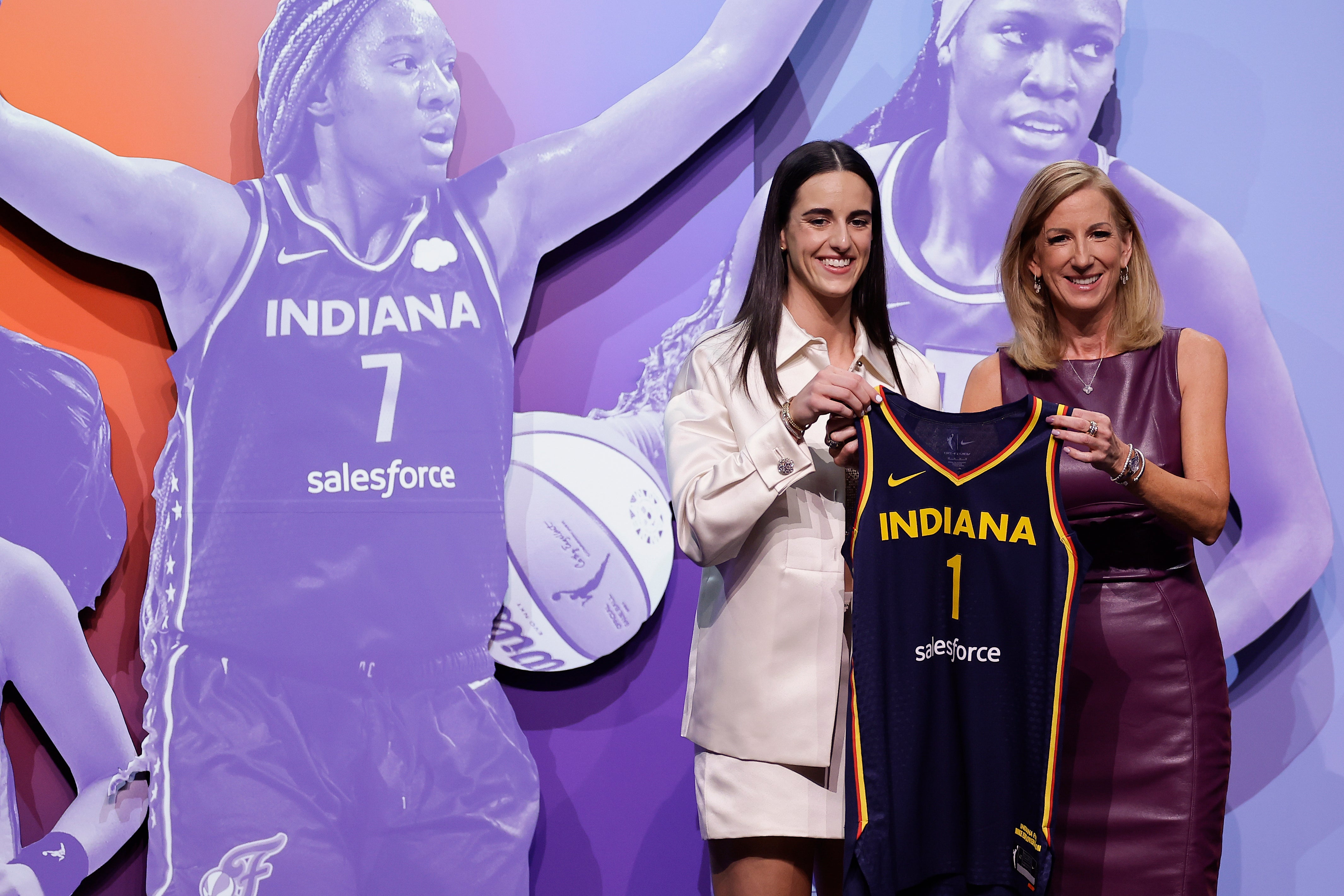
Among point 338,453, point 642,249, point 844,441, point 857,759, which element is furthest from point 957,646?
point 338,453

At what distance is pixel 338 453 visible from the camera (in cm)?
240

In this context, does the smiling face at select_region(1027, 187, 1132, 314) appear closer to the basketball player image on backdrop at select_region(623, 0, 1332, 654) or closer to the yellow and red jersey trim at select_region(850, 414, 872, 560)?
the yellow and red jersey trim at select_region(850, 414, 872, 560)

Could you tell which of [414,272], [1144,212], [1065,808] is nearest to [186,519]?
[414,272]

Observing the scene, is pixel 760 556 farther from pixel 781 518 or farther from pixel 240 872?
pixel 240 872

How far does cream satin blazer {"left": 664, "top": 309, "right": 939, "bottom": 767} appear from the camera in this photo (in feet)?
5.09

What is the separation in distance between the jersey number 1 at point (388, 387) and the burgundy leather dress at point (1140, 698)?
59.1 inches

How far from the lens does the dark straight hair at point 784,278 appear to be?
1686mm

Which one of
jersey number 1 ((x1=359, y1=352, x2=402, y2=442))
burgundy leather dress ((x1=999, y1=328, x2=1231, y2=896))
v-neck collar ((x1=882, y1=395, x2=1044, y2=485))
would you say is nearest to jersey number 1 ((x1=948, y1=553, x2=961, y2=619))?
v-neck collar ((x1=882, y1=395, x2=1044, y2=485))

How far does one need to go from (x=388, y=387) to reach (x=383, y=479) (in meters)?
0.22

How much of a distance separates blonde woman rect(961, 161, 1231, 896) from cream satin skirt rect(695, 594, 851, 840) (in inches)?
17.9

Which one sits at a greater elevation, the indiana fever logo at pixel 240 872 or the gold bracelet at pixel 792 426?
the gold bracelet at pixel 792 426

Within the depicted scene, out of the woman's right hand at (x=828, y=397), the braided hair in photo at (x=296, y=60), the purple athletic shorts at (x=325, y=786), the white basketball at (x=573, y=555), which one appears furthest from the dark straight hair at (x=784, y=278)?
the braided hair in photo at (x=296, y=60)

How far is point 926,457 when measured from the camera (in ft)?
5.37

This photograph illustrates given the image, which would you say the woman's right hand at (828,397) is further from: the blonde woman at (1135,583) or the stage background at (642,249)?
the stage background at (642,249)
